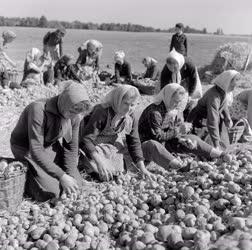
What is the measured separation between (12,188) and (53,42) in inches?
265

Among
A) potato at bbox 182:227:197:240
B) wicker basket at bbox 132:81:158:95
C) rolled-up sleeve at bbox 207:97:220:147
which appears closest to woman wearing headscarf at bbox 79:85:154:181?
rolled-up sleeve at bbox 207:97:220:147

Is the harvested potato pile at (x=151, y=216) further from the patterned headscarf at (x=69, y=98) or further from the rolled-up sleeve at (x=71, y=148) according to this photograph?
the patterned headscarf at (x=69, y=98)

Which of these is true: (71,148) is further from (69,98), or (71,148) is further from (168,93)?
(168,93)

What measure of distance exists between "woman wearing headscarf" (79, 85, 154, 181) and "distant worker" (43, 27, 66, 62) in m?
5.55

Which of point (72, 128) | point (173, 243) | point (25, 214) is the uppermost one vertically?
point (72, 128)

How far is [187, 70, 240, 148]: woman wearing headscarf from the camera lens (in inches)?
192

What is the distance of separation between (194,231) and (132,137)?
1668 mm

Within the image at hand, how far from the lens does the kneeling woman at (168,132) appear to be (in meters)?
4.33

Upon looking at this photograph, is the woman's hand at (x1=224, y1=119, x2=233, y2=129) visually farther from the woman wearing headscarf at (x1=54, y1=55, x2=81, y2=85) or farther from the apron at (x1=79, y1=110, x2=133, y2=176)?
the woman wearing headscarf at (x1=54, y1=55, x2=81, y2=85)

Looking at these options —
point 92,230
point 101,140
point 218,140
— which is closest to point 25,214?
point 92,230

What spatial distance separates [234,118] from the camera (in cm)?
570

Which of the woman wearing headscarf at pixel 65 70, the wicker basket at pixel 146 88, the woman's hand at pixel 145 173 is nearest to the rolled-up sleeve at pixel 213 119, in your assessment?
the woman's hand at pixel 145 173

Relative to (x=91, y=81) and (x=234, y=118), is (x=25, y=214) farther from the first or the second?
(x=91, y=81)

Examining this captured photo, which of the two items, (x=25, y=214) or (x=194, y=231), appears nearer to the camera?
(x=194, y=231)
